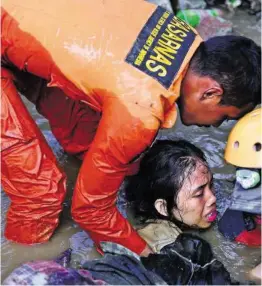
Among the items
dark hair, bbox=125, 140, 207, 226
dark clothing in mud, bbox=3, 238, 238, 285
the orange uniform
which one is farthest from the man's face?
dark clothing in mud, bbox=3, 238, 238, 285

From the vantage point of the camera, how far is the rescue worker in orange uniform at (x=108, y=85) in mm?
2887

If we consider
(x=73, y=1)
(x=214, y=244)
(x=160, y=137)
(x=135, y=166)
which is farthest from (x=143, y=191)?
(x=73, y=1)

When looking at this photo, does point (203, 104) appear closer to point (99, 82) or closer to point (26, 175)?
point (99, 82)

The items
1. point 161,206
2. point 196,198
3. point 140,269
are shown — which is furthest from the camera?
point 161,206

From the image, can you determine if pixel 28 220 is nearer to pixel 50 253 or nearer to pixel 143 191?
pixel 50 253

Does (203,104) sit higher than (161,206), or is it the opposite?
(203,104)

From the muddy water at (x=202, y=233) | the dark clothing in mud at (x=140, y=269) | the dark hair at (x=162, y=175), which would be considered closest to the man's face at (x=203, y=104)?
the dark hair at (x=162, y=175)

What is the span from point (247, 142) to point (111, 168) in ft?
2.41

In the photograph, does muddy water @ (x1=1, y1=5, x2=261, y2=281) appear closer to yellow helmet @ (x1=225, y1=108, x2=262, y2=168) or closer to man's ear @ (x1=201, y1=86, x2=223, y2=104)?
yellow helmet @ (x1=225, y1=108, x2=262, y2=168)

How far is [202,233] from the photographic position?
3.57 metres

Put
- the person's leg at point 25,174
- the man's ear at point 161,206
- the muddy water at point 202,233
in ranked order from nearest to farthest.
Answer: the person's leg at point 25,174
the muddy water at point 202,233
the man's ear at point 161,206

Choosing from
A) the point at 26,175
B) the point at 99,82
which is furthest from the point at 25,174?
the point at 99,82

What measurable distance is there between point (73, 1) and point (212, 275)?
151 cm

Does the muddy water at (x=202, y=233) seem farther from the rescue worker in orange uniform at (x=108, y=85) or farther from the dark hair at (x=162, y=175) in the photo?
the dark hair at (x=162, y=175)
